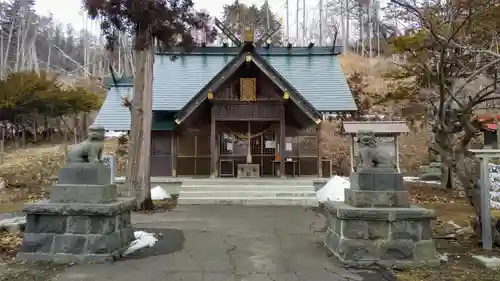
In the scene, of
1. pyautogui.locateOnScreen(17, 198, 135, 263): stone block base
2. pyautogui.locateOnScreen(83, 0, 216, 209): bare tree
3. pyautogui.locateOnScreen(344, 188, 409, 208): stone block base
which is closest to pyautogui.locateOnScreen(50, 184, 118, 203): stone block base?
pyautogui.locateOnScreen(17, 198, 135, 263): stone block base

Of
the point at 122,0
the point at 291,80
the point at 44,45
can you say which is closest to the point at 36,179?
the point at 122,0

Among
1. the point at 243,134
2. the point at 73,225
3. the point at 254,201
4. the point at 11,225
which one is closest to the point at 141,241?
the point at 73,225

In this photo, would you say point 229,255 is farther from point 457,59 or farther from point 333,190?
point 333,190

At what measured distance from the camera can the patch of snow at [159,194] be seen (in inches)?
603

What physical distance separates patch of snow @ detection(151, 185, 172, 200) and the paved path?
4276 mm

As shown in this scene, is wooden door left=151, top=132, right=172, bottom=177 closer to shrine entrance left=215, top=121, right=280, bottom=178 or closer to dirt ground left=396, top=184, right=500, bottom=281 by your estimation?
shrine entrance left=215, top=121, right=280, bottom=178

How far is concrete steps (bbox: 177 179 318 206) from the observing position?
14.3 meters

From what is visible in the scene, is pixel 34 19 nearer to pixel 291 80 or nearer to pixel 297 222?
pixel 291 80

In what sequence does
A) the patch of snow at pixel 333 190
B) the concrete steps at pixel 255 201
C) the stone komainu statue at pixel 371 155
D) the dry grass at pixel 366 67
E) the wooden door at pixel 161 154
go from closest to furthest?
the stone komainu statue at pixel 371 155, the concrete steps at pixel 255 201, the patch of snow at pixel 333 190, the wooden door at pixel 161 154, the dry grass at pixel 366 67

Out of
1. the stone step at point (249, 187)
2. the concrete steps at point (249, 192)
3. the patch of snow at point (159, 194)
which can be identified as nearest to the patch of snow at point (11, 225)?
the concrete steps at point (249, 192)

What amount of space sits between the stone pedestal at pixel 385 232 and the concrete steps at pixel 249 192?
7807 mm

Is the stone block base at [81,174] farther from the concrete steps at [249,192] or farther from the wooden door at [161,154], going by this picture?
the wooden door at [161,154]

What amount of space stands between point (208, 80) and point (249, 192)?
773 centimetres

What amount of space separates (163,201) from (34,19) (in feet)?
145
